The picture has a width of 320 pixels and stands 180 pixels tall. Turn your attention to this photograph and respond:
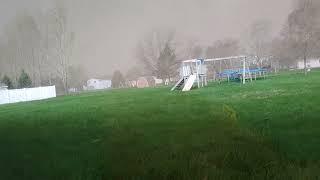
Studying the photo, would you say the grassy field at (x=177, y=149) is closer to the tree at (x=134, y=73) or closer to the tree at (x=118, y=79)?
the tree at (x=118, y=79)

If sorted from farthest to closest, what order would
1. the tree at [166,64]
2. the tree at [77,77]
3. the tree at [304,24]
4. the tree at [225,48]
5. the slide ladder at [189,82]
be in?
the tree at [77,77] < the tree at [225,48] < the tree at [166,64] < the tree at [304,24] < the slide ladder at [189,82]

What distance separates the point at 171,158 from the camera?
157 inches

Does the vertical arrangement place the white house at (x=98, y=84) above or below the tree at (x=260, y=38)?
below

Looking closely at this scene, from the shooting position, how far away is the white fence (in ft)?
92.3

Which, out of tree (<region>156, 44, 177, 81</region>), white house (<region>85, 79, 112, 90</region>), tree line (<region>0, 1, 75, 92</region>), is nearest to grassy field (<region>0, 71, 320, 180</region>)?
tree line (<region>0, 1, 75, 92</region>)

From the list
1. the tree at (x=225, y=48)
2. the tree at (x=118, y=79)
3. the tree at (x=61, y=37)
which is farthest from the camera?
the tree at (x=118, y=79)

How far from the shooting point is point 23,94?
2978 cm

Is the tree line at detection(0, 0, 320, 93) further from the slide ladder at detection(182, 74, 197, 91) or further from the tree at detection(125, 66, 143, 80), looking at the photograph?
the slide ladder at detection(182, 74, 197, 91)

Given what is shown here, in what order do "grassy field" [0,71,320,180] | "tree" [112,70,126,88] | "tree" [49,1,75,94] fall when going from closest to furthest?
"grassy field" [0,71,320,180]
"tree" [49,1,75,94]
"tree" [112,70,126,88]

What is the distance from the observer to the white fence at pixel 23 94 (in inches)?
1107

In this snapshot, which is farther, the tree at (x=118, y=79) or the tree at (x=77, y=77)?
the tree at (x=118, y=79)

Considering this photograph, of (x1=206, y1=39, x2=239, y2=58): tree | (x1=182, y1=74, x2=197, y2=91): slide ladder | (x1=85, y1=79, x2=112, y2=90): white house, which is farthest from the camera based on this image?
(x1=85, y1=79, x2=112, y2=90): white house

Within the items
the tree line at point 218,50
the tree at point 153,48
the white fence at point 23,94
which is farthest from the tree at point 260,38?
the white fence at point 23,94

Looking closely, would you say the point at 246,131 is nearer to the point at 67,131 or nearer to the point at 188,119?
the point at 188,119
